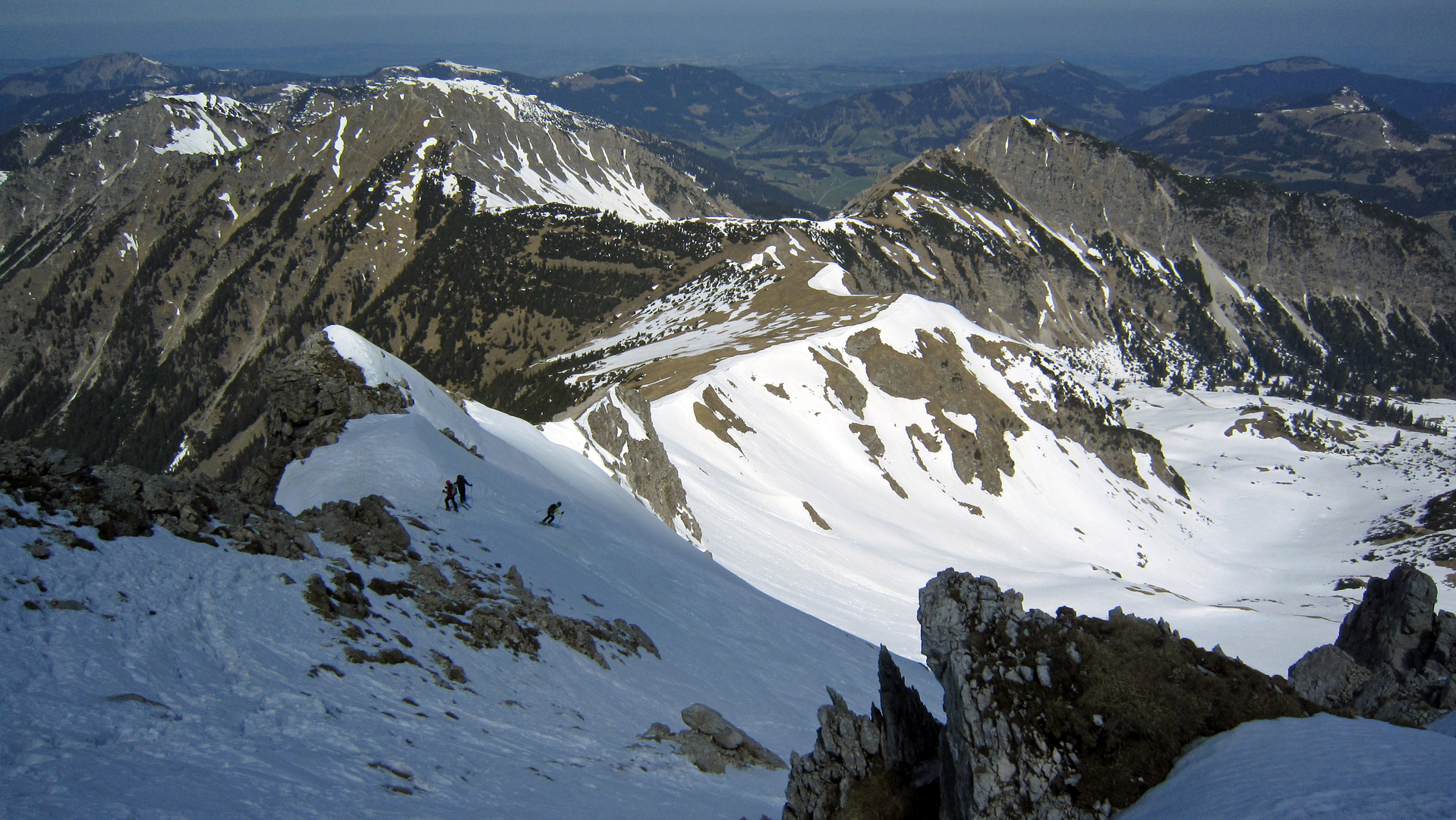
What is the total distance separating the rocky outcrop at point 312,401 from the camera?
26422 millimetres

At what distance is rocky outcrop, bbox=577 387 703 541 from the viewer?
155 ft

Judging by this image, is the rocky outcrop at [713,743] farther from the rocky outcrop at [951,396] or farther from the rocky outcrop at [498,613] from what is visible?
the rocky outcrop at [951,396]

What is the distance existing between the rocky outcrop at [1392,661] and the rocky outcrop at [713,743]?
12884 millimetres

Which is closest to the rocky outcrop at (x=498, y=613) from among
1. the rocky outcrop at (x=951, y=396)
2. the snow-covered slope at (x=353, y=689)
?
the snow-covered slope at (x=353, y=689)

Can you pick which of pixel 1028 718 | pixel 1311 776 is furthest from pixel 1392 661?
pixel 1028 718

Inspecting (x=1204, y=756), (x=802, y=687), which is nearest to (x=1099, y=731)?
(x=1204, y=756)

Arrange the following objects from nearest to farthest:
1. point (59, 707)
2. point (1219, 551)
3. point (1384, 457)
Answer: point (59, 707) < point (1219, 551) < point (1384, 457)

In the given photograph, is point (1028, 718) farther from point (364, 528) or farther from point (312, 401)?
point (312, 401)

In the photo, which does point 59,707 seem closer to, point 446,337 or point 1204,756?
point 1204,756

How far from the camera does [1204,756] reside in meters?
11.8

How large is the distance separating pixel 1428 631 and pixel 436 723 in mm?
32265

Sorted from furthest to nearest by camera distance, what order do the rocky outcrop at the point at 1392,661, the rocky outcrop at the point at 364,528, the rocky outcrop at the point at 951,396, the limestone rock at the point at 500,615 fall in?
the rocky outcrop at the point at 951,396, the rocky outcrop at the point at 1392,661, the rocky outcrop at the point at 364,528, the limestone rock at the point at 500,615

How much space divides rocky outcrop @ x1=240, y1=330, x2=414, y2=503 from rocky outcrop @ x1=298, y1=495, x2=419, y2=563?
6448 mm

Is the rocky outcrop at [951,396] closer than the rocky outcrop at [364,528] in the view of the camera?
No
